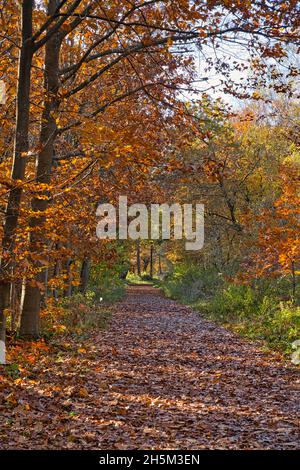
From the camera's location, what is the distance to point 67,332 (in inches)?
531

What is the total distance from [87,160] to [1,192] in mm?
5207

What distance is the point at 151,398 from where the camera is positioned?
7750 mm

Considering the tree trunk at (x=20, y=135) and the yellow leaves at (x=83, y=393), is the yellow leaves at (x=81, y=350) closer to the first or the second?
the tree trunk at (x=20, y=135)

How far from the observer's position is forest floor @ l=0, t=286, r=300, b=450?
5.83 metres

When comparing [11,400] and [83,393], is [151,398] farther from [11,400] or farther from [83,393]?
[11,400]

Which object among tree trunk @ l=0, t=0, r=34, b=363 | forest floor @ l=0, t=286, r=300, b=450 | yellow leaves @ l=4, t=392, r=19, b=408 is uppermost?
tree trunk @ l=0, t=0, r=34, b=363

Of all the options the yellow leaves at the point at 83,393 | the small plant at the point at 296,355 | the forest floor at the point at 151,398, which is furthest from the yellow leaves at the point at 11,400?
the small plant at the point at 296,355

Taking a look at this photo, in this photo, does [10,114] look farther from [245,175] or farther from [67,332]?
[245,175]

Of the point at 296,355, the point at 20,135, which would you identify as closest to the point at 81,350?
the point at 296,355

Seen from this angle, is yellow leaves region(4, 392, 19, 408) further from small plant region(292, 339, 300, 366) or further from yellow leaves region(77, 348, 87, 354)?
small plant region(292, 339, 300, 366)

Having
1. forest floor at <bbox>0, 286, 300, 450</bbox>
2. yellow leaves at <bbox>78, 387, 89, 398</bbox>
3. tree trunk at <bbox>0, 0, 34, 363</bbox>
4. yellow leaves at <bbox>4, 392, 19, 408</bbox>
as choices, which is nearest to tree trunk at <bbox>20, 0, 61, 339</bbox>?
forest floor at <bbox>0, 286, 300, 450</bbox>

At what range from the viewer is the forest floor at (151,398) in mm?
5832
